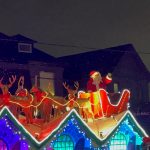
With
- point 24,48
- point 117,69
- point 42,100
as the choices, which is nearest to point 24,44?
point 24,48

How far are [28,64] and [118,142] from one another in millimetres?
11932

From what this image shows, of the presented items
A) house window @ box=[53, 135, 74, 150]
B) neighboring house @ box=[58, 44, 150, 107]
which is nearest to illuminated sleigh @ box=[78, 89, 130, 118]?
house window @ box=[53, 135, 74, 150]

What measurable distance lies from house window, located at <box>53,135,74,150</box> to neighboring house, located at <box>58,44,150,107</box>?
16.3 m

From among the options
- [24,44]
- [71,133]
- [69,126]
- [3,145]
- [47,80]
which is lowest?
[3,145]

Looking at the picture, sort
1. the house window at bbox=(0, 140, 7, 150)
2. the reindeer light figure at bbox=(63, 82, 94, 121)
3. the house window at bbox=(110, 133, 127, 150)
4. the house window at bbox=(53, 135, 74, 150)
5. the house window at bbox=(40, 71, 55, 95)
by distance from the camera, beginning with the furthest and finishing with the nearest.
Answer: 1. the house window at bbox=(40, 71, 55, 95)
2. the house window at bbox=(110, 133, 127, 150)
3. the reindeer light figure at bbox=(63, 82, 94, 121)
4. the house window at bbox=(53, 135, 74, 150)
5. the house window at bbox=(0, 140, 7, 150)

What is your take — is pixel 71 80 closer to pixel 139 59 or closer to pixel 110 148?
pixel 139 59

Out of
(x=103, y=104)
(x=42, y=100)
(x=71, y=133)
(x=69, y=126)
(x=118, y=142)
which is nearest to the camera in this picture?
(x=42, y=100)

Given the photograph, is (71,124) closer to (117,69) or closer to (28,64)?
(28,64)

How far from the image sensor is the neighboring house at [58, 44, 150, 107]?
41.8 meters

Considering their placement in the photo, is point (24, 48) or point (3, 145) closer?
point (3, 145)

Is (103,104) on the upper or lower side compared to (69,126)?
upper

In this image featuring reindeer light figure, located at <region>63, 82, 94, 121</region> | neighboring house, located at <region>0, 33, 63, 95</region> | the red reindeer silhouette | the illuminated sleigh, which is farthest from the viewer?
neighboring house, located at <region>0, 33, 63, 95</region>

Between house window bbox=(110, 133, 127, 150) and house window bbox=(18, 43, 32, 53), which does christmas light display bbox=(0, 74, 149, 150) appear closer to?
house window bbox=(110, 133, 127, 150)

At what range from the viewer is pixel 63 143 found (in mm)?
24094
